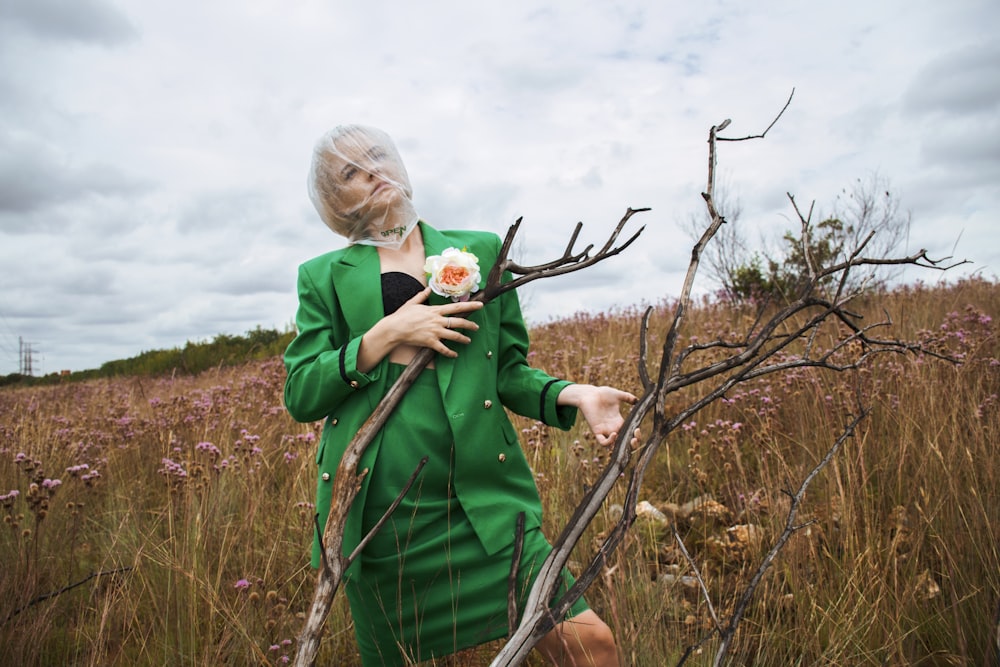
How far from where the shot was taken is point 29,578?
8.50 ft

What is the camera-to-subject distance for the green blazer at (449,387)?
1807mm

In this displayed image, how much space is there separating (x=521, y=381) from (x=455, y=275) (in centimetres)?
40

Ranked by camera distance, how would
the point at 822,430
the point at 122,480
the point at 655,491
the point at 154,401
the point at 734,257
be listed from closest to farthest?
1. the point at 822,430
2. the point at 655,491
3. the point at 122,480
4. the point at 154,401
5. the point at 734,257

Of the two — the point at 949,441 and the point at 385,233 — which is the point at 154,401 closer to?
the point at 385,233

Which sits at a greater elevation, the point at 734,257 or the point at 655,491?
the point at 734,257

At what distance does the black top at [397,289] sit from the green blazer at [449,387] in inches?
1.2

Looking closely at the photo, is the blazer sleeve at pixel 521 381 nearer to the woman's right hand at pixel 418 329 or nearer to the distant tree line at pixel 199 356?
the woman's right hand at pixel 418 329

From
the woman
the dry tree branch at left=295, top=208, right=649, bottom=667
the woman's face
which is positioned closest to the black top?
the woman

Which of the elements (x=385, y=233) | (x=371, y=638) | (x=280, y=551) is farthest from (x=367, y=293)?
(x=280, y=551)

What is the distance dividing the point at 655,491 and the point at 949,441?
1.59 meters

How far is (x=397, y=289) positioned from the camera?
6.42ft

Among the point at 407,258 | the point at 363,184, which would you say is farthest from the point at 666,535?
the point at 363,184

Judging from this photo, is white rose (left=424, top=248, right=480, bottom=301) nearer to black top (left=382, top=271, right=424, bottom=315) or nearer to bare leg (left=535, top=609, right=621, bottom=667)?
black top (left=382, top=271, right=424, bottom=315)

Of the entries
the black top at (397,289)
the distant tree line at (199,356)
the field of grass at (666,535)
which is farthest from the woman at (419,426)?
the distant tree line at (199,356)
